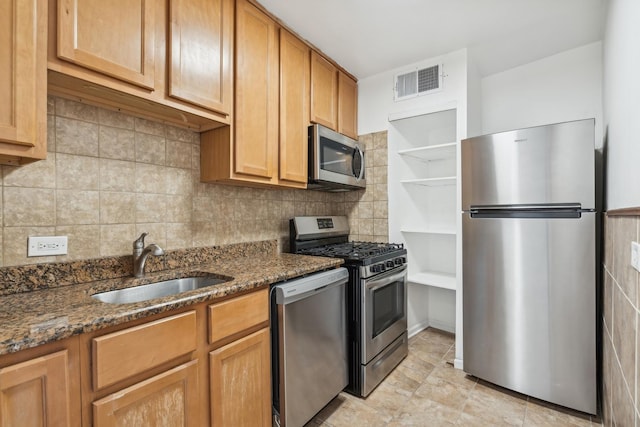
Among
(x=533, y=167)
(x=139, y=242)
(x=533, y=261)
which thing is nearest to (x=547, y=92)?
(x=533, y=167)

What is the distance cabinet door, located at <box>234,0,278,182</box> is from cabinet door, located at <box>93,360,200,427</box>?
1113mm

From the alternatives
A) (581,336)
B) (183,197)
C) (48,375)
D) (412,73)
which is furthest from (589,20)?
(48,375)

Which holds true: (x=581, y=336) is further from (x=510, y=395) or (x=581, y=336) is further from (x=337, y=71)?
(x=337, y=71)

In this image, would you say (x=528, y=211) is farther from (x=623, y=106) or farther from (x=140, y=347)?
(x=140, y=347)

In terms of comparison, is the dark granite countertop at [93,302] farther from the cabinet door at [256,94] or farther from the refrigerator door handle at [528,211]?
the refrigerator door handle at [528,211]

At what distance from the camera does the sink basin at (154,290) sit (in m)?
1.40

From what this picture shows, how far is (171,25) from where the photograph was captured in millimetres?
1469

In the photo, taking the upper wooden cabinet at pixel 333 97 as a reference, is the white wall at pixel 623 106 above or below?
below

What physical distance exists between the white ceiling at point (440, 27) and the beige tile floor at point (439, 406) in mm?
2551

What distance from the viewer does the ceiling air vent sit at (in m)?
2.56

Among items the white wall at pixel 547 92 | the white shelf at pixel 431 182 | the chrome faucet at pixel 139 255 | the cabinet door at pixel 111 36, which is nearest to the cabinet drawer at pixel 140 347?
the chrome faucet at pixel 139 255

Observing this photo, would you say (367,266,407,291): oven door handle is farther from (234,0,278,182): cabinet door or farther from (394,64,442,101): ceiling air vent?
(394,64,442,101): ceiling air vent

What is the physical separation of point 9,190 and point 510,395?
3.03 meters

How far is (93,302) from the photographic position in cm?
114
